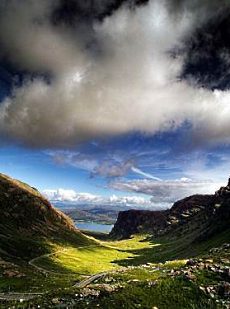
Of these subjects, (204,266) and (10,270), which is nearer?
(204,266)

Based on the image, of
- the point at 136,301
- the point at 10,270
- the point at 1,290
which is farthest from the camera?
the point at 10,270

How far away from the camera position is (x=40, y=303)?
5391 cm

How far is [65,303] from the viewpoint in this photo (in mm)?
52875

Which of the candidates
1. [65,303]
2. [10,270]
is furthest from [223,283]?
[10,270]

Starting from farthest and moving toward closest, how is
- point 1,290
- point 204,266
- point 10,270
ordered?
point 10,270 < point 1,290 < point 204,266

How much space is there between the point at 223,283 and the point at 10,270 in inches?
4355

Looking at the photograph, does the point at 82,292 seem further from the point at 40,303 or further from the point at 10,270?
the point at 10,270

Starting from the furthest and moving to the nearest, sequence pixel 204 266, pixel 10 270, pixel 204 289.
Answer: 1. pixel 10 270
2. pixel 204 266
3. pixel 204 289

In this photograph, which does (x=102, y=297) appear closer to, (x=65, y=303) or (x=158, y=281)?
(x=65, y=303)

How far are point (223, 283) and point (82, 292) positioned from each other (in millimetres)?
20374

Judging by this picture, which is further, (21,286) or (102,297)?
(21,286)

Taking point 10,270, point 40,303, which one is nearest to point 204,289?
point 40,303

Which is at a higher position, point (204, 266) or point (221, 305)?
point (204, 266)

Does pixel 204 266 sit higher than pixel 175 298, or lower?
higher
